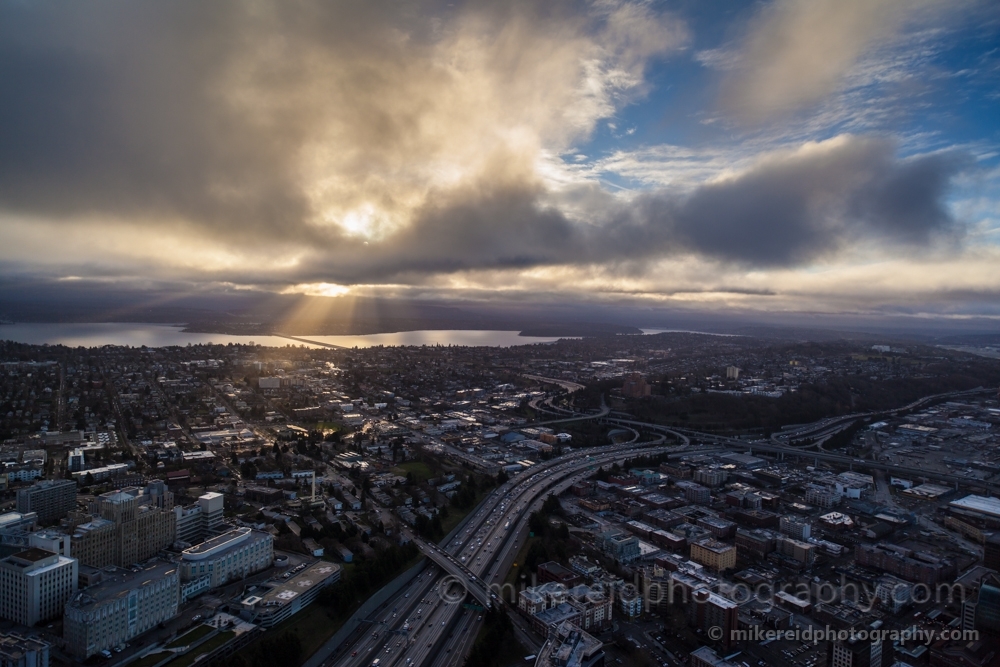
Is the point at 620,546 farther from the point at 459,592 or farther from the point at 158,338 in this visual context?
the point at 158,338

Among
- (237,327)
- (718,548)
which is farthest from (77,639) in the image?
(237,327)

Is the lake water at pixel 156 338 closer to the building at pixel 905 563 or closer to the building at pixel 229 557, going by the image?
the building at pixel 229 557

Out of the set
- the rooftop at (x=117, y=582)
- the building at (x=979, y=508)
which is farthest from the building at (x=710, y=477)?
the rooftop at (x=117, y=582)

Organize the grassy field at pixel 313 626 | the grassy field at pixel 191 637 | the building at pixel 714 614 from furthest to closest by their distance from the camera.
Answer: the building at pixel 714 614 → the grassy field at pixel 313 626 → the grassy field at pixel 191 637

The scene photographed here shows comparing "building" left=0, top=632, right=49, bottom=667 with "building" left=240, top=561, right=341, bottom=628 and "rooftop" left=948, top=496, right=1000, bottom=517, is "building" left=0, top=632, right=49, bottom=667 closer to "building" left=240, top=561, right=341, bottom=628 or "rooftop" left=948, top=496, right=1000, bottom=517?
"building" left=240, top=561, right=341, bottom=628

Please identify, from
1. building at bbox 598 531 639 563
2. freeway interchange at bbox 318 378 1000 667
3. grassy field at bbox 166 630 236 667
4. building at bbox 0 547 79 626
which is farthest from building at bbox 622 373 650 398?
building at bbox 0 547 79 626

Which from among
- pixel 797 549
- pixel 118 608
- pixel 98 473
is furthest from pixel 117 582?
pixel 797 549
